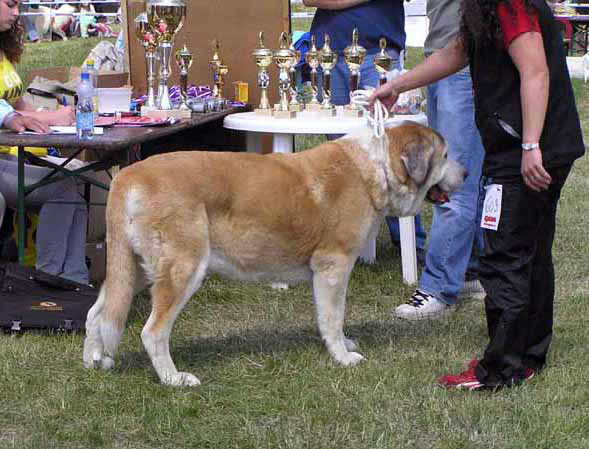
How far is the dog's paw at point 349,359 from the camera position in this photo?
4418mm

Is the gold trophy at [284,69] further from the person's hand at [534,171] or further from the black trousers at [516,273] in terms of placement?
the person's hand at [534,171]

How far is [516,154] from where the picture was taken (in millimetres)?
3814

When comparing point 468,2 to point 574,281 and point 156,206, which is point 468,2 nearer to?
point 156,206

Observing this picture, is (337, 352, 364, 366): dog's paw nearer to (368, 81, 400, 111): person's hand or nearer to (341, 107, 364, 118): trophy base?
(368, 81, 400, 111): person's hand

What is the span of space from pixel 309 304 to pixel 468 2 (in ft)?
7.72

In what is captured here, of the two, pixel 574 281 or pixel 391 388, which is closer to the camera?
pixel 391 388

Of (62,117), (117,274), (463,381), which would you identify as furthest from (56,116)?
(463,381)

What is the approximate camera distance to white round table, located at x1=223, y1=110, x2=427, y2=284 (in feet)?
18.1

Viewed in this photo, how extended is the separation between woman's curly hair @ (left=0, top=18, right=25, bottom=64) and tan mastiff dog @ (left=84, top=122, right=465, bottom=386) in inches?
78.9

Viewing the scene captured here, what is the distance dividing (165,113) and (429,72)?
6.57 ft

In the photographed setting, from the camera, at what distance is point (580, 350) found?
459 centimetres

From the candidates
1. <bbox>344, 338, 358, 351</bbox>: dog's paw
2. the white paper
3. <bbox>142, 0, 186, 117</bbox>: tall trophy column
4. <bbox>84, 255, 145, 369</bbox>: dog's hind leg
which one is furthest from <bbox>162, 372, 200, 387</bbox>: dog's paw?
<bbox>142, 0, 186, 117</bbox>: tall trophy column

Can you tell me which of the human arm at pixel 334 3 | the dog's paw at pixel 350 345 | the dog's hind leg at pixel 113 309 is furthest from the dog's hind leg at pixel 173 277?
the human arm at pixel 334 3

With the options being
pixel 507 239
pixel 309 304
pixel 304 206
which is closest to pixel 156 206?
pixel 304 206
